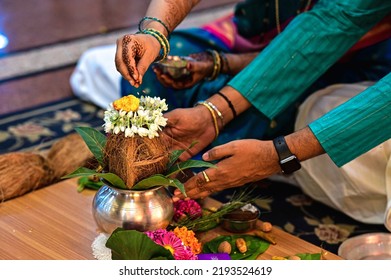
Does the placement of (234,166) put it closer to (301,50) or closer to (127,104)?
(127,104)

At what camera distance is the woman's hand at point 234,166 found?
4.98 ft

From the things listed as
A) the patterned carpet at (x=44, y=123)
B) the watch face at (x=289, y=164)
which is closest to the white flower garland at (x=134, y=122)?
the watch face at (x=289, y=164)

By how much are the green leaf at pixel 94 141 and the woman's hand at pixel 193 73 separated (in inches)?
19.3

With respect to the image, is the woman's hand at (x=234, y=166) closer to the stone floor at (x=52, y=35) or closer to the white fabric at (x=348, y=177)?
the white fabric at (x=348, y=177)

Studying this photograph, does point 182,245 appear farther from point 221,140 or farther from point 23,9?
point 23,9

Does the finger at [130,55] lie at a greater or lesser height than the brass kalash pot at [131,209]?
greater

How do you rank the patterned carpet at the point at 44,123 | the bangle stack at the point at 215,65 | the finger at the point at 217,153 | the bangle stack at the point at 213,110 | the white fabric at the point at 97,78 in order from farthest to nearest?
1. the white fabric at the point at 97,78
2. the patterned carpet at the point at 44,123
3. the bangle stack at the point at 215,65
4. the bangle stack at the point at 213,110
5. the finger at the point at 217,153

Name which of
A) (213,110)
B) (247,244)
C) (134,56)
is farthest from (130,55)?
(247,244)

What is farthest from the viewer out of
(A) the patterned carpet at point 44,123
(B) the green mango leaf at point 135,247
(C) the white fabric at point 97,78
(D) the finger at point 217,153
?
(C) the white fabric at point 97,78

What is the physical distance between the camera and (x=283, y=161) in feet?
5.06

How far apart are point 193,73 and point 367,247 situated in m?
0.68

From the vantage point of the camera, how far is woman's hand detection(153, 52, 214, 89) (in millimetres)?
1937

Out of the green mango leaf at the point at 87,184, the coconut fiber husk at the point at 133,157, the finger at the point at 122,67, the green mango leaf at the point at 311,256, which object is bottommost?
the green mango leaf at the point at 87,184
